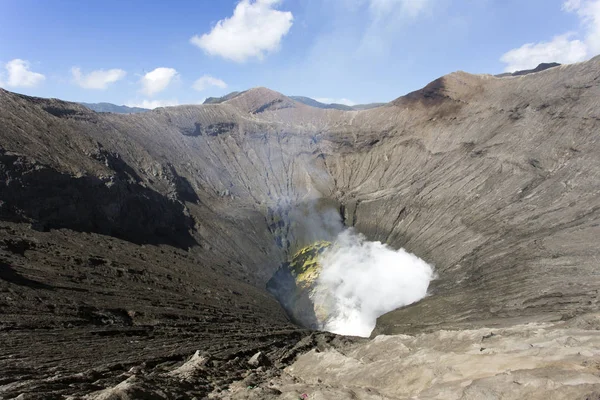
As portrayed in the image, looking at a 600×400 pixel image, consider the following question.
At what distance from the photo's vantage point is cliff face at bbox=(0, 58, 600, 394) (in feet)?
85.4

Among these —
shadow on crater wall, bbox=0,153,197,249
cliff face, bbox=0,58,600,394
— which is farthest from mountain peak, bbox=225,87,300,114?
shadow on crater wall, bbox=0,153,197,249

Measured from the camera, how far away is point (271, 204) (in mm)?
56750

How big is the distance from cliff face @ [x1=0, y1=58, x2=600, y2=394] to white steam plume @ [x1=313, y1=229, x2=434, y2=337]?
6.47 ft

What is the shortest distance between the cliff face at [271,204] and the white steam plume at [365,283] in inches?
77.6

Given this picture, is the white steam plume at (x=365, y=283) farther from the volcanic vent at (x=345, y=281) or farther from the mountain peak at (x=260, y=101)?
the mountain peak at (x=260, y=101)

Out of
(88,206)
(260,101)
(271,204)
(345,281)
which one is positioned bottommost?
(345,281)

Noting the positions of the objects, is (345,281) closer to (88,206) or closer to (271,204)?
(271,204)

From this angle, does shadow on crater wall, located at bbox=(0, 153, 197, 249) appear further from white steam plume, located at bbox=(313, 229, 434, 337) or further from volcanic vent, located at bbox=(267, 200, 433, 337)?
white steam plume, located at bbox=(313, 229, 434, 337)

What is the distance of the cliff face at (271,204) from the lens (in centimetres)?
2602

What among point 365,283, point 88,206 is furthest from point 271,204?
point 88,206

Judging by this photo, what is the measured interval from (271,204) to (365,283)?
19550mm

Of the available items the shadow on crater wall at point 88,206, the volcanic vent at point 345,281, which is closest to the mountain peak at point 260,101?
the volcanic vent at point 345,281

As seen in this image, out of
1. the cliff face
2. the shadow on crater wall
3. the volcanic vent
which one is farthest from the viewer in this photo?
the volcanic vent

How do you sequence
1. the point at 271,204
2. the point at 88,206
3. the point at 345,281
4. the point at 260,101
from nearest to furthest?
the point at 88,206, the point at 345,281, the point at 271,204, the point at 260,101
